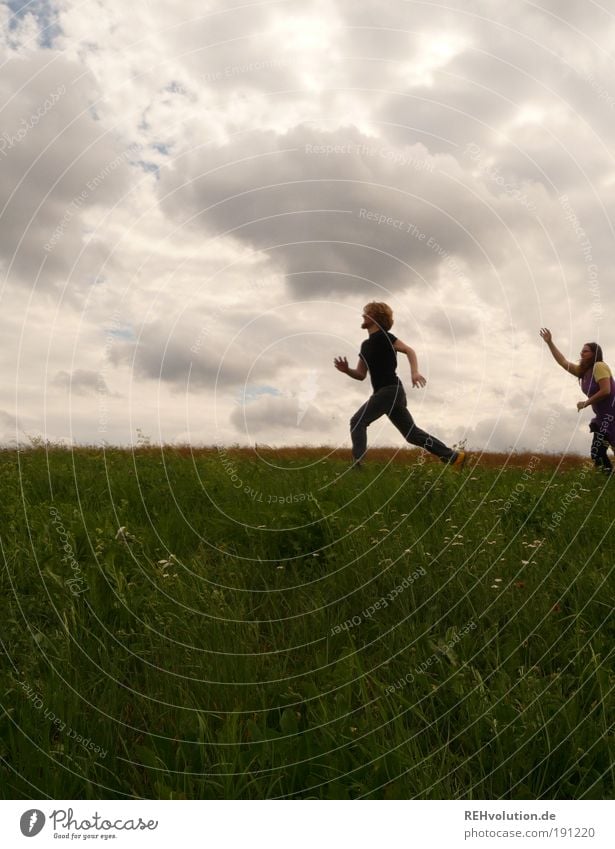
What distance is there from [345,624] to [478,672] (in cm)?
94

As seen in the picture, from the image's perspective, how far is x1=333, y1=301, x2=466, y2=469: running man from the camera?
1024 centimetres

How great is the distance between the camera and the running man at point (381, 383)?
33.6ft

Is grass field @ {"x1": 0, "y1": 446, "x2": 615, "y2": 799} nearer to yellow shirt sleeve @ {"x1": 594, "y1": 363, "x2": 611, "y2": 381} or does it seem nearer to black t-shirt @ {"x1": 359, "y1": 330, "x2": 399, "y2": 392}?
black t-shirt @ {"x1": 359, "y1": 330, "x2": 399, "y2": 392}

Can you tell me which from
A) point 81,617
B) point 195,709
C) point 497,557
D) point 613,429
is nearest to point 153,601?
point 81,617

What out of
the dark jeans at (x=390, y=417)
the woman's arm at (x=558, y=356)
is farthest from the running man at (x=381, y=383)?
the woman's arm at (x=558, y=356)

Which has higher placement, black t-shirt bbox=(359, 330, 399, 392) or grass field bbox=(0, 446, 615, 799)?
black t-shirt bbox=(359, 330, 399, 392)

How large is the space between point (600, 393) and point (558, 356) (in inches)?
35.2

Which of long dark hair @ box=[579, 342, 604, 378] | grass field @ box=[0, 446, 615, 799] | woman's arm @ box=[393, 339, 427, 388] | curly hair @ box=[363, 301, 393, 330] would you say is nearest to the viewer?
grass field @ box=[0, 446, 615, 799]

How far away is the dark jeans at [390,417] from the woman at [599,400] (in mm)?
2435

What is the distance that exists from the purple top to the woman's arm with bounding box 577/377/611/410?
0.14 meters

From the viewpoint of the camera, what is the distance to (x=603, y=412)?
10.5 meters

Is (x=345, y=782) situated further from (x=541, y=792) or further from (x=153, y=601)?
(x=153, y=601)

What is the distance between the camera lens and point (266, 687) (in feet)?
10.6

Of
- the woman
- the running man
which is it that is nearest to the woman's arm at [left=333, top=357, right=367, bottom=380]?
the running man
